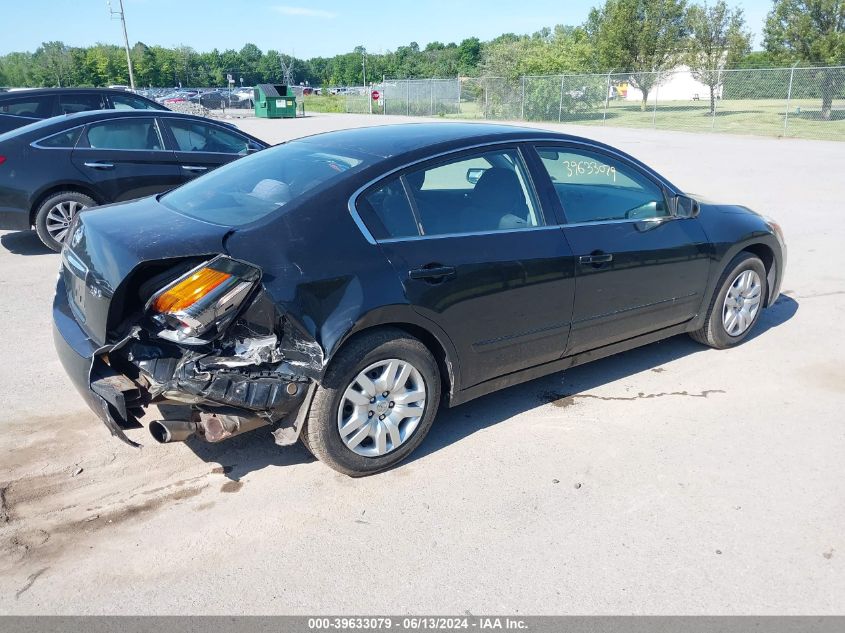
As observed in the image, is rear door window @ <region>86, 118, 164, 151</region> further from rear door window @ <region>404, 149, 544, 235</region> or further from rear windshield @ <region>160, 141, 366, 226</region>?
rear door window @ <region>404, 149, 544, 235</region>

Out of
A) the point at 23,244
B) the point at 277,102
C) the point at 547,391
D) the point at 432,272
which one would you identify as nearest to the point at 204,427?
the point at 432,272

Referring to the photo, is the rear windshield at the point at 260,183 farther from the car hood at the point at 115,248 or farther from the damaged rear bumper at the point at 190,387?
the damaged rear bumper at the point at 190,387

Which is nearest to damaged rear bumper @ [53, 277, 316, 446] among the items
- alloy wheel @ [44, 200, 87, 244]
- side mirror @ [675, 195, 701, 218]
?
side mirror @ [675, 195, 701, 218]

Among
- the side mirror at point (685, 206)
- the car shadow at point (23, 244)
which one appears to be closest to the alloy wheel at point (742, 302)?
the side mirror at point (685, 206)

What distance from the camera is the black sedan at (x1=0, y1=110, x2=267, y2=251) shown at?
7848mm

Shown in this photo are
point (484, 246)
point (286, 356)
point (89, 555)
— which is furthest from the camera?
point (484, 246)

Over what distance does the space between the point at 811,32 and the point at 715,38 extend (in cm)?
871

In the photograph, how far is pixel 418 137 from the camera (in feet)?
13.5

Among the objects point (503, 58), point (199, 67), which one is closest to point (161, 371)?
point (503, 58)

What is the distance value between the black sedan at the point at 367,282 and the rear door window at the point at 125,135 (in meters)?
4.59

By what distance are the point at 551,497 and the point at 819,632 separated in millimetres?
1245

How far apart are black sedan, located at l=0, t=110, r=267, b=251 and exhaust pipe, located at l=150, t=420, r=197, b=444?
575cm

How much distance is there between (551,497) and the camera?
3.51m

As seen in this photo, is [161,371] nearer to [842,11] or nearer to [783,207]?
[783,207]
